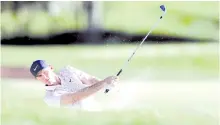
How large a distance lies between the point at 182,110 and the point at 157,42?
0.27 metres

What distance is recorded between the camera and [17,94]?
6.61 feet

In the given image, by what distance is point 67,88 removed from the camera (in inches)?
78.1

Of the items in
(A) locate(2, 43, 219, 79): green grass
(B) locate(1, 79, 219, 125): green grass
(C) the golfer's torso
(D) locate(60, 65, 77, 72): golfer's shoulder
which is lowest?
(B) locate(1, 79, 219, 125): green grass

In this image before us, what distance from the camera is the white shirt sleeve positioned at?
1984 millimetres

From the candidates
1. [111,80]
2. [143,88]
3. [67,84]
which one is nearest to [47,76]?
[67,84]

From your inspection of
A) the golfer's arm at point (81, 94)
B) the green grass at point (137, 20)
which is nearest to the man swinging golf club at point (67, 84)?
→ the golfer's arm at point (81, 94)

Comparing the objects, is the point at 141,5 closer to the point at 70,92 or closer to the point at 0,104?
the point at 70,92

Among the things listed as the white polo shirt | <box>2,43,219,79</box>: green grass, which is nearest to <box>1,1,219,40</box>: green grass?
<box>2,43,219,79</box>: green grass

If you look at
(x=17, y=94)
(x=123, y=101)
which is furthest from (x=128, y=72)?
(x=17, y=94)

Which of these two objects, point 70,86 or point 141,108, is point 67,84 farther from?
point 141,108

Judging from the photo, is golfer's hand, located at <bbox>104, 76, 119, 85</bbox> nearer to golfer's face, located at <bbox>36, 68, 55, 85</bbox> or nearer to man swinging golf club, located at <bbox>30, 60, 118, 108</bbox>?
man swinging golf club, located at <bbox>30, 60, 118, 108</bbox>

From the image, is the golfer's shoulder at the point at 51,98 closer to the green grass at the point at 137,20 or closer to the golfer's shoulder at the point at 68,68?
the golfer's shoulder at the point at 68,68

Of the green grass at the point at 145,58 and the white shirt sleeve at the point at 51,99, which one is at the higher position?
the green grass at the point at 145,58

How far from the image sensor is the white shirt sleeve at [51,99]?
6.51 feet
